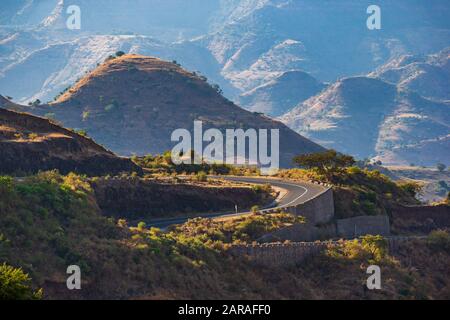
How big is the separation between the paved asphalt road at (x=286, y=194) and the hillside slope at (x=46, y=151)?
32.4 ft

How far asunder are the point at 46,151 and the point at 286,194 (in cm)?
2068

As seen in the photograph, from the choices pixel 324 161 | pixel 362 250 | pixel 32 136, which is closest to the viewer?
pixel 362 250

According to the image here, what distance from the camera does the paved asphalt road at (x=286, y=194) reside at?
72938 mm

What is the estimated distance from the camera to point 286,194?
85.8 metres

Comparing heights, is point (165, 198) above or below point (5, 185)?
above

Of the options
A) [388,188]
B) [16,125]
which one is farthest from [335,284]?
[388,188]

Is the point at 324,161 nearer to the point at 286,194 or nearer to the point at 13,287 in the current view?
the point at 286,194

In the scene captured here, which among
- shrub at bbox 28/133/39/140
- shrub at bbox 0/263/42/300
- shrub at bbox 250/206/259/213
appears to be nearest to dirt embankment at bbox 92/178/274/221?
shrub at bbox 250/206/259/213

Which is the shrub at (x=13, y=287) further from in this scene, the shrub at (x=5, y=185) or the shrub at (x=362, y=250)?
the shrub at (x=362, y=250)

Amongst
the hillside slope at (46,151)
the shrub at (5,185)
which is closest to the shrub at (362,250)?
the shrub at (5,185)

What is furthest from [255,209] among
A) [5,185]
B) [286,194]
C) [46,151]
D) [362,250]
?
[5,185]

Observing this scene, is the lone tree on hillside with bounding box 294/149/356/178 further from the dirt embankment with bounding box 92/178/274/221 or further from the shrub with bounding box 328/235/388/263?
the shrub with bounding box 328/235/388/263

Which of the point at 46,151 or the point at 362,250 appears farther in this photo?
the point at 46,151

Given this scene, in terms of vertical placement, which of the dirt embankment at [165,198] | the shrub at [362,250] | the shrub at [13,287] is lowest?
the shrub at [13,287]
